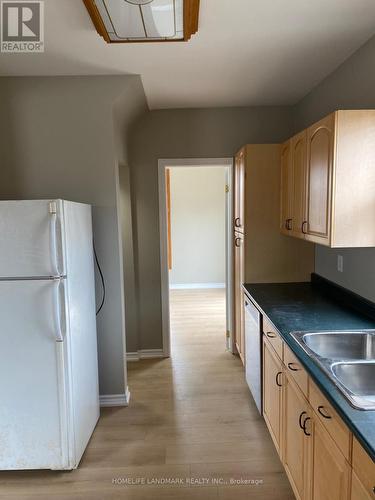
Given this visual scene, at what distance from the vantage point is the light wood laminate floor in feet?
6.22

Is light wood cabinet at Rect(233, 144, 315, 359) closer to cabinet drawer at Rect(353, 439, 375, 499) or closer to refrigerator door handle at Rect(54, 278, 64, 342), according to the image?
refrigerator door handle at Rect(54, 278, 64, 342)

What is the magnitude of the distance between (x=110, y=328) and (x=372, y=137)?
221 centimetres

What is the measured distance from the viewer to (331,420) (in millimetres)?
1228

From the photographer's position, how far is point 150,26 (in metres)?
1.74

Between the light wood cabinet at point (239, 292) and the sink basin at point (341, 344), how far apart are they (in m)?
1.20

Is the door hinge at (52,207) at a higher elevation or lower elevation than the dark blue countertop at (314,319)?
higher

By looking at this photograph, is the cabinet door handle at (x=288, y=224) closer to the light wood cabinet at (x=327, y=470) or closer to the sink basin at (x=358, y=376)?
the sink basin at (x=358, y=376)

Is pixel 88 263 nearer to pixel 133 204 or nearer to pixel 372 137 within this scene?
pixel 133 204

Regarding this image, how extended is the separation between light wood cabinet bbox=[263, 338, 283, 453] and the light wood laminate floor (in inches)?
9.3

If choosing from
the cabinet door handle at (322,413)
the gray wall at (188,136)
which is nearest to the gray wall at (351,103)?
the gray wall at (188,136)

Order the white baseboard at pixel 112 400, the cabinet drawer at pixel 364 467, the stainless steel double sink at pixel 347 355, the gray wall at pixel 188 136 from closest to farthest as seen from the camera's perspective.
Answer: the cabinet drawer at pixel 364 467 → the stainless steel double sink at pixel 347 355 → the white baseboard at pixel 112 400 → the gray wall at pixel 188 136

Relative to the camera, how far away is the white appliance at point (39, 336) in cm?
185

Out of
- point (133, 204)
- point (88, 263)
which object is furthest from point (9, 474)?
point (133, 204)

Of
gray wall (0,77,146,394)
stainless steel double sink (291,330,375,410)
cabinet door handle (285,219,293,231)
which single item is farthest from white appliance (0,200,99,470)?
cabinet door handle (285,219,293,231)
